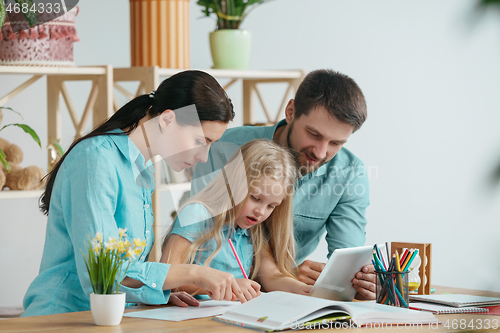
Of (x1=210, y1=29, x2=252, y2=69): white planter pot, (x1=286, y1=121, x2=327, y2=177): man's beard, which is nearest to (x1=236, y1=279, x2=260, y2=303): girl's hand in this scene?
(x1=286, y1=121, x2=327, y2=177): man's beard

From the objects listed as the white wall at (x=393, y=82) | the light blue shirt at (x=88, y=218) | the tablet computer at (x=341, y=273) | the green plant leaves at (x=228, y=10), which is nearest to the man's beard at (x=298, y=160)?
the tablet computer at (x=341, y=273)

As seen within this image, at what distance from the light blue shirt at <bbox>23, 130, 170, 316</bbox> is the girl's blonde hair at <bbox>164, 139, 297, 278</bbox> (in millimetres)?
249

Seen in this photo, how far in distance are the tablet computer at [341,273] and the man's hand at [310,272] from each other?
16 cm

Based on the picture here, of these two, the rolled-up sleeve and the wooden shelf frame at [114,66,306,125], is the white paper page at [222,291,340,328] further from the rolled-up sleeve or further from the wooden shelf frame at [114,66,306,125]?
the wooden shelf frame at [114,66,306,125]

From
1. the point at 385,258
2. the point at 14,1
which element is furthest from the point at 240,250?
the point at 14,1

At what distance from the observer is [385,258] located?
1225mm

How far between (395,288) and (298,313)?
30 centimetres

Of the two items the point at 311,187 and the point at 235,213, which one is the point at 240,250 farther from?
the point at 311,187

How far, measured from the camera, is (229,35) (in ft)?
7.73

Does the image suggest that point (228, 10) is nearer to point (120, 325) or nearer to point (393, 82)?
point (393, 82)

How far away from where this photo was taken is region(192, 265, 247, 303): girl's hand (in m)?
1.11

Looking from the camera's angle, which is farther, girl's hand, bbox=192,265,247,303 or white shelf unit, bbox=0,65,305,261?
white shelf unit, bbox=0,65,305,261

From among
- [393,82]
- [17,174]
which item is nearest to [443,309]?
[17,174]

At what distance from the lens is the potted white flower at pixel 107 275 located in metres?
0.94
